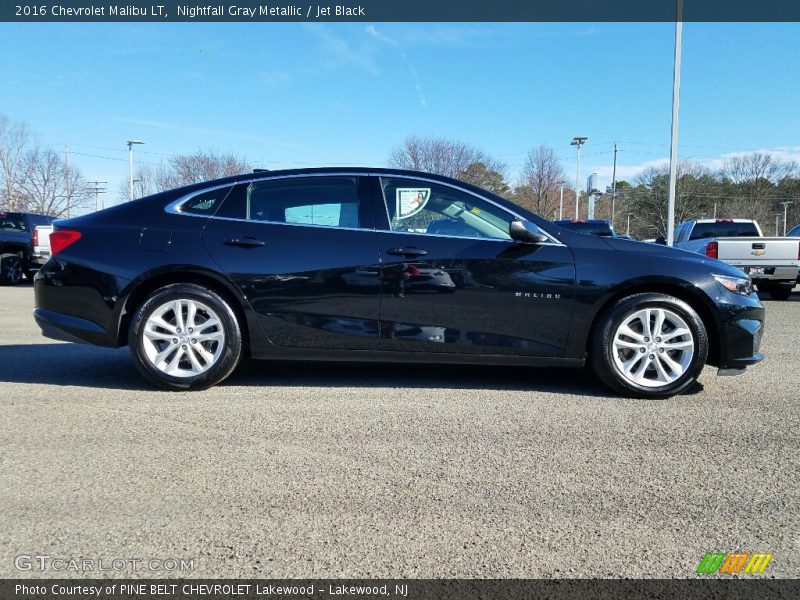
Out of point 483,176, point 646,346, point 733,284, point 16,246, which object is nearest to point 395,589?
point 646,346

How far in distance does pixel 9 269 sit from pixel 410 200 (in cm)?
1434

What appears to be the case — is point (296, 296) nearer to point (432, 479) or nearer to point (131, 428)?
point (131, 428)

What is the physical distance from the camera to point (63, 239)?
432 centimetres

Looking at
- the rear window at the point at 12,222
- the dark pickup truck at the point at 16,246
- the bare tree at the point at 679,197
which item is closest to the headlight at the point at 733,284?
the dark pickup truck at the point at 16,246

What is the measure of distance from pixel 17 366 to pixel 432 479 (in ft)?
13.3

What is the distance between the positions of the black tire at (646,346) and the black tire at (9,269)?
15390mm

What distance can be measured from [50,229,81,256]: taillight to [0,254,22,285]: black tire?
41.3 ft

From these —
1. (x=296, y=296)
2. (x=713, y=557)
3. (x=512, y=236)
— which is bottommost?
(x=713, y=557)

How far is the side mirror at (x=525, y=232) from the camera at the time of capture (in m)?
4.05

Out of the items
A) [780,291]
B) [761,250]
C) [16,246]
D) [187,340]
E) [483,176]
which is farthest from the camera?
[483,176]

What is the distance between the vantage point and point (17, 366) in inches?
196

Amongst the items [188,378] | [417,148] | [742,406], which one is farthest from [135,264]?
[417,148]
